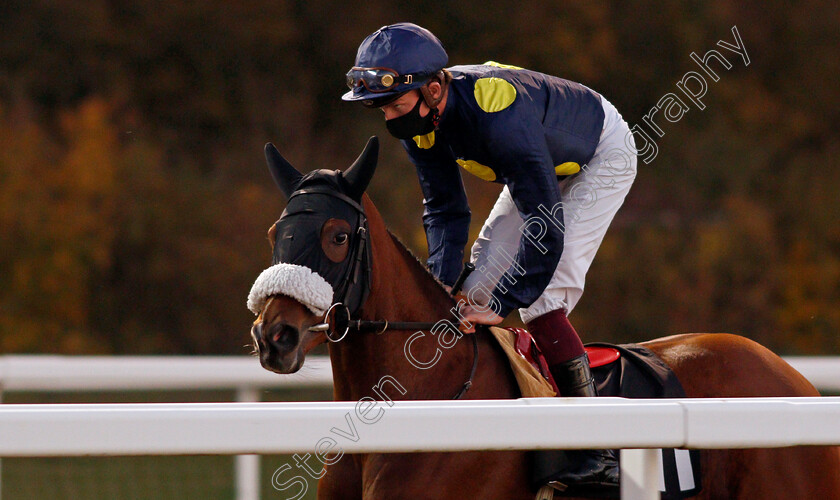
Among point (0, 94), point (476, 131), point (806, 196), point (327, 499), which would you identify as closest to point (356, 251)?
point (476, 131)

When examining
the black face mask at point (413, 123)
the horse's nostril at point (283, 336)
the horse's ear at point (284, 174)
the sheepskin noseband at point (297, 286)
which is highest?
the black face mask at point (413, 123)

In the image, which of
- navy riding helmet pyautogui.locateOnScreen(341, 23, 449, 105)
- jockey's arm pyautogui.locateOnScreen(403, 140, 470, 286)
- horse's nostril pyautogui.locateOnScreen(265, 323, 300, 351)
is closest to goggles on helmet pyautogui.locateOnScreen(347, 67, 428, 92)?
navy riding helmet pyautogui.locateOnScreen(341, 23, 449, 105)

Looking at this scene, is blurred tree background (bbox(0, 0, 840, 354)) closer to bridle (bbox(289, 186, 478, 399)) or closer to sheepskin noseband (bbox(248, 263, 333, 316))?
bridle (bbox(289, 186, 478, 399))

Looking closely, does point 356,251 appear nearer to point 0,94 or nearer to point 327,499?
point 327,499

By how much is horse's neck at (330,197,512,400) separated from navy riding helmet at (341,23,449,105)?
29 cm

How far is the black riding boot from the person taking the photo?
2.38 metres

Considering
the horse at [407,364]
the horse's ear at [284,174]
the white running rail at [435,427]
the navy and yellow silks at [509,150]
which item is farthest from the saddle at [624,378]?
the white running rail at [435,427]

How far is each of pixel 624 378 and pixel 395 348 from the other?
0.68 meters

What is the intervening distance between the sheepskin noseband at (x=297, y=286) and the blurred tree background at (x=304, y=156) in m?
6.24

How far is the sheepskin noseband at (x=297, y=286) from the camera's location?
7.13 ft

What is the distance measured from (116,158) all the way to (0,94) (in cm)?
128

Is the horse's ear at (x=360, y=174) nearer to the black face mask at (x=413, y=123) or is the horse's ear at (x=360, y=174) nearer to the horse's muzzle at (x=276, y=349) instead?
the black face mask at (x=413, y=123)

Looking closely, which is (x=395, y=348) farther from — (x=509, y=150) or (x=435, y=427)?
(x=435, y=427)

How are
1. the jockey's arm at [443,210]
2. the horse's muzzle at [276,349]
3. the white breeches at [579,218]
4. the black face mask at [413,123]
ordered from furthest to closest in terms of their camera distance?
the jockey's arm at [443,210]
the white breeches at [579,218]
the black face mask at [413,123]
the horse's muzzle at [276,349]
